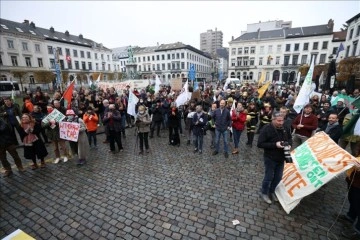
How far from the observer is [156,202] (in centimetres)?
447

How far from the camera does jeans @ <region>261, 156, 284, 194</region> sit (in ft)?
13.8

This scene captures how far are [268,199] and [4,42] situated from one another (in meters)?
55.1

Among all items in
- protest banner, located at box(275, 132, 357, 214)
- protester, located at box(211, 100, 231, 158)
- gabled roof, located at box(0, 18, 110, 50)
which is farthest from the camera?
gabled roof, located at box(0, 18, 110, 50)

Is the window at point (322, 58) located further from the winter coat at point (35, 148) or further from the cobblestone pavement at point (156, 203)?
the winter coat at point (35, 148)

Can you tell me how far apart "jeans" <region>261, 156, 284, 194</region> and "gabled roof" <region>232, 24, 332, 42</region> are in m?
62.5

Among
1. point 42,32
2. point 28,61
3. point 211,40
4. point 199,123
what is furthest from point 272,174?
point 211,40

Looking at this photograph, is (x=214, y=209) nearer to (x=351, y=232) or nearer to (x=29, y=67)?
(x=351, y=232)

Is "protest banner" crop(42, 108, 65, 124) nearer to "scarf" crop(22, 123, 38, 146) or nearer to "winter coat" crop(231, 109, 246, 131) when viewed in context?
"scarf" crop(22, 123, 38, 146)

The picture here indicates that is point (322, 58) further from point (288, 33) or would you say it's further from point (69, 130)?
point (69, 130)

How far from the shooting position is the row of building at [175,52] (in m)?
40.3

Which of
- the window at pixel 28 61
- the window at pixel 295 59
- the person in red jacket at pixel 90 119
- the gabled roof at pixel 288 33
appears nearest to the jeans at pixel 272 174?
the person in red jacket at pixel 90 119

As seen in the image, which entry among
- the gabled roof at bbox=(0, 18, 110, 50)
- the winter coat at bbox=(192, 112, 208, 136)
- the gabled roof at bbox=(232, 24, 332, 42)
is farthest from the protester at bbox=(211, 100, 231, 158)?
the gabled roof at bbox=(232, 24, 332, 42)

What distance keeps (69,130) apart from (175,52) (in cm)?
6553

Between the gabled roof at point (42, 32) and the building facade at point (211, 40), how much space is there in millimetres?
122166
